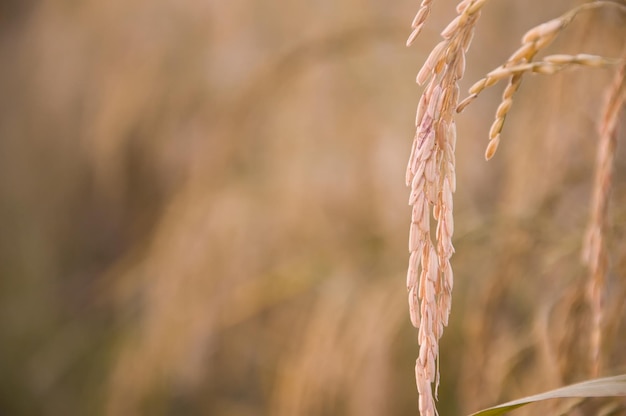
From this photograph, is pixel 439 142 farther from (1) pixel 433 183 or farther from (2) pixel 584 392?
(2) pixel 584 392

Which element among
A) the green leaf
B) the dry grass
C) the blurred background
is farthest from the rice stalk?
the blurred background

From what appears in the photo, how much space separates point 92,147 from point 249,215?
705 millimetres

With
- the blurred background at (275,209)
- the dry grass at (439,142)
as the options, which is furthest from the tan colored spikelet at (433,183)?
the blurred background at (275,209)

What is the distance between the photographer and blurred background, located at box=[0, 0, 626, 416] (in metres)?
0.72

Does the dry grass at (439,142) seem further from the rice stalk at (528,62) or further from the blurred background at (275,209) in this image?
the blurred background at (275,209)

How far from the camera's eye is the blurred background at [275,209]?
717mm

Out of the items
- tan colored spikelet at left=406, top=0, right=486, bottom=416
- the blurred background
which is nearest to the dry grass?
tan colored spikelet at left=406, top=0, right=486, bottom=416

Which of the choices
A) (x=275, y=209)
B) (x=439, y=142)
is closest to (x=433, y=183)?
(x=439, y=142)

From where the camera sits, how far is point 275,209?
1.28m

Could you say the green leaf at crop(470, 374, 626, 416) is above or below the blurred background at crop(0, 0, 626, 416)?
below

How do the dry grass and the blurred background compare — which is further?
the blurred background

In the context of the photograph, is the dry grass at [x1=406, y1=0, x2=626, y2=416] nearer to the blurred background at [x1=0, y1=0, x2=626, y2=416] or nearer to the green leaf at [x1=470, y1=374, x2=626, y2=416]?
the green leaf at [x1=470, y1=374, x2=626, y2=416]

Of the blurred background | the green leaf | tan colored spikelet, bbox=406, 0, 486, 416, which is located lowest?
the green leaf

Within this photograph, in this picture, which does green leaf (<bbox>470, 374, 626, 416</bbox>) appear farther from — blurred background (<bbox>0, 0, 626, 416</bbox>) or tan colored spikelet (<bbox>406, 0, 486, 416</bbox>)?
blurred background (<bbox>0, 0, 626, 416</bbox>)
